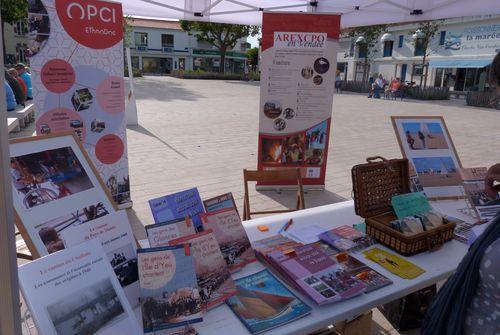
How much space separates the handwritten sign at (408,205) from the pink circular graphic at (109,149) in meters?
2.94

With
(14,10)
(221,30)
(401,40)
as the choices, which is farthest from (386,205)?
(401,40)

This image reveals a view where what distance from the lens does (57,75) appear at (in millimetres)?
3393

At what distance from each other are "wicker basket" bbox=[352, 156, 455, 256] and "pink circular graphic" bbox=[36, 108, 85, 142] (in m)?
2.58

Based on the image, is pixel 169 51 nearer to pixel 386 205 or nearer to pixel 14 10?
pixel 14 10

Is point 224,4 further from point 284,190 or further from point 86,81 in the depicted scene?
point 284,190

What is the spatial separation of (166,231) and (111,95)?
2706mm

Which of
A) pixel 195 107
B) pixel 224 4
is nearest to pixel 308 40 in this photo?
pixel 224 4

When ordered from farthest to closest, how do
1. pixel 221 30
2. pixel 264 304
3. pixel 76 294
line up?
pixel 221 30
pixel 264 304
pixel 76 294

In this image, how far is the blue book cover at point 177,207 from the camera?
1691mm

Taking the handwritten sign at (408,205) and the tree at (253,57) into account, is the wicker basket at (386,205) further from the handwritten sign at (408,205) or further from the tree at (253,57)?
the tree at (253,57)

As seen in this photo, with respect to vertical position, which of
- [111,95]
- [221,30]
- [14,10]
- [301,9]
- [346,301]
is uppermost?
[221,30]

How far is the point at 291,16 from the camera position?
444cm

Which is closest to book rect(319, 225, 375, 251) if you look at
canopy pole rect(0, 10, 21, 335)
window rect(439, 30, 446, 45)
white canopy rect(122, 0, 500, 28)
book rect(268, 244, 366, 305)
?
book rect(268, 244, 366, 305)

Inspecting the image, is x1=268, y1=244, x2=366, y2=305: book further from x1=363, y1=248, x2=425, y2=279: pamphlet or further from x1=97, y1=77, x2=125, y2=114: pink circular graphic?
x1=97, y1=77, x2=125, y2=114: pink circular graphic
